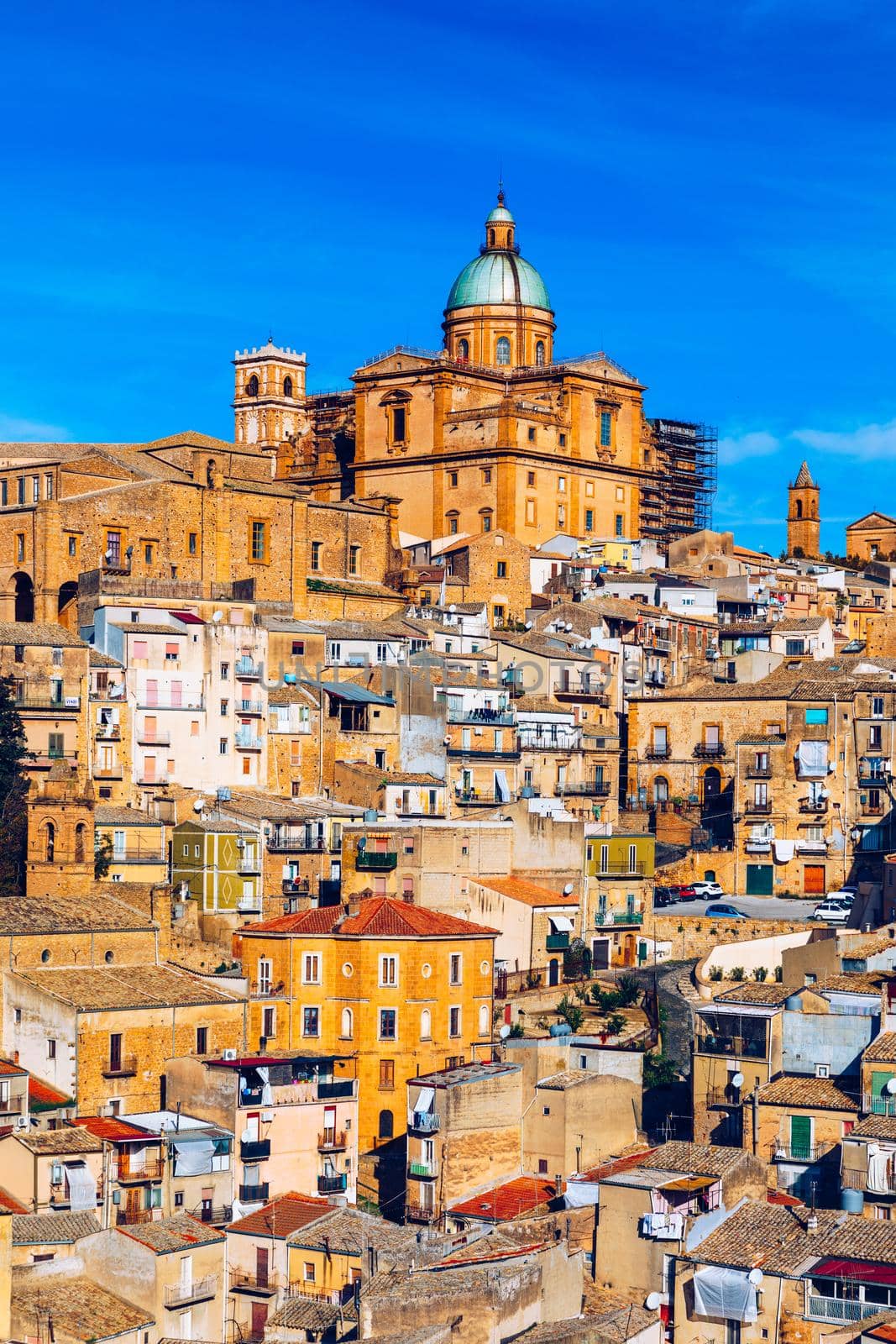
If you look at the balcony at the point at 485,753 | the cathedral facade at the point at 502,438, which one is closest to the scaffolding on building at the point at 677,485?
the cathedral facade at the point at 502,438

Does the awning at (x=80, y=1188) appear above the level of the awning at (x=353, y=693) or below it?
below

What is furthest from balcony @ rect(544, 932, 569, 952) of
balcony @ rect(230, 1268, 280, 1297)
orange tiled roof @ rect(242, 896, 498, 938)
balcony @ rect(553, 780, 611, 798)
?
balcony @ rect(230, 1268, 280, 1297)

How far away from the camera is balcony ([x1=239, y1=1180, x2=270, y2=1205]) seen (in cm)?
4541

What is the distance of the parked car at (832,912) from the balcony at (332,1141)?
49.9 feet

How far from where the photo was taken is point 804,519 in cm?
10250

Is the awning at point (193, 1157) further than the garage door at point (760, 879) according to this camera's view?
No

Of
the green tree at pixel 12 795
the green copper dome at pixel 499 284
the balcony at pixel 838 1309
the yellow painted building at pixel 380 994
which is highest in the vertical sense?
the green copper dome at pixel 499 284

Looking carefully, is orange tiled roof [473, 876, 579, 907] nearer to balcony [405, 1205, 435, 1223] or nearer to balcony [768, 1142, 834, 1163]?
balcony [405, 1205, 435, 1223]

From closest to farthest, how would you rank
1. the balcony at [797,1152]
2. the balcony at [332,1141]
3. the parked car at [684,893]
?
the balcony at [797,1152] → the balcony at [332,1141] → the parked car at [684,893]

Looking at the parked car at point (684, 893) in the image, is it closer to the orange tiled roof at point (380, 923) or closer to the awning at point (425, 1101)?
the orange tiled roof at point (380, 923)

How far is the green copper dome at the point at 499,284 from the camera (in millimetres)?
92812

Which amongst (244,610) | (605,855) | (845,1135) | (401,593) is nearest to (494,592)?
(401,593)

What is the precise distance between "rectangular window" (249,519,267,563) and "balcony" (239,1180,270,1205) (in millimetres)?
29932

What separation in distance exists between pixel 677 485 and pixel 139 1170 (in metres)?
55.1
